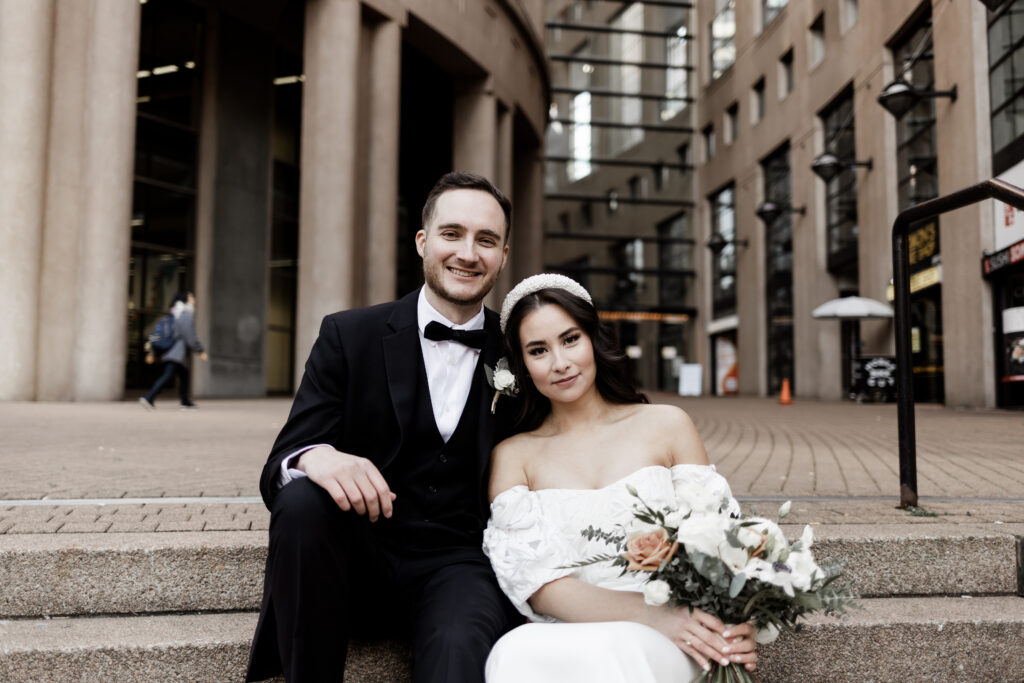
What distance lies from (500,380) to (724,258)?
29509 millimetres

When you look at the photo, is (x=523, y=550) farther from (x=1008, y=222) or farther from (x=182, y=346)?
(x=1008, y=222)

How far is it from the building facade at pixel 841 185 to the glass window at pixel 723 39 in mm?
112

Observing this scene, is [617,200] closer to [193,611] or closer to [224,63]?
[224,63]

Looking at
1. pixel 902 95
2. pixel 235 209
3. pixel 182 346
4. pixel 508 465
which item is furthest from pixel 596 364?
pixel 235 209

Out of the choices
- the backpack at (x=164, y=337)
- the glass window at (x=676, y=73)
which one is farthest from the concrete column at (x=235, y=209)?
the glass window at (x=676, y=73)

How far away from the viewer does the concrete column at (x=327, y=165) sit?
16531 mm

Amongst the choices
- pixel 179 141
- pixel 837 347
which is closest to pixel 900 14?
pixel 837 347

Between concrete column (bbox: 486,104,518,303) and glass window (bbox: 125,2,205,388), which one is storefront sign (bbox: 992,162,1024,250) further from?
glass window (bbox: 125,2,205,388)

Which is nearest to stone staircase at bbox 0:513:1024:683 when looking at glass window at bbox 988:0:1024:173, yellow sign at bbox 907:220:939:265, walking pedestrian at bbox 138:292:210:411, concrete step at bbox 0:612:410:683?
concrete step at bbox 0:612:410:683

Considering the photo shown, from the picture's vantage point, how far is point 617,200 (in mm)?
34312

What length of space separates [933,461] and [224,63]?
1868cm

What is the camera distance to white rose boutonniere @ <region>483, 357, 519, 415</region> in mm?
2760

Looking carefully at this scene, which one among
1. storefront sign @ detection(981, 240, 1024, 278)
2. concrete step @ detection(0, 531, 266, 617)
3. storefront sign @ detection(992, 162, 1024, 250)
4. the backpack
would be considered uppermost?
storefront sign @ detection(992, 162, 1024, 250)

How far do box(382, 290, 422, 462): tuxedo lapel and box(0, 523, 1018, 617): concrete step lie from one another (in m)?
0.94
